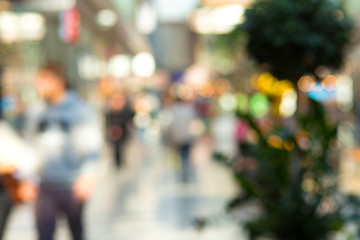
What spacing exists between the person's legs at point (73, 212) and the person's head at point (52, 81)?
0.67 metres

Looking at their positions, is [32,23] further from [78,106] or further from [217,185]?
[78,106]

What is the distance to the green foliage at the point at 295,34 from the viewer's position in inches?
227

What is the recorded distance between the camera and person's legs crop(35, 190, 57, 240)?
15.6ft

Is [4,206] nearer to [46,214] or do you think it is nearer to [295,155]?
[46,214]

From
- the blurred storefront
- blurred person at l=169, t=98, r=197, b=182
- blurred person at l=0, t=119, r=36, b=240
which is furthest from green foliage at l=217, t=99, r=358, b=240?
blurred person at l=169, t=98, r=197, b=182

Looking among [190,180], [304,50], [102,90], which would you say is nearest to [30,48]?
[190,180]

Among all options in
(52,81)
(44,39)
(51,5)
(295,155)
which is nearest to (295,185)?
(295,155)

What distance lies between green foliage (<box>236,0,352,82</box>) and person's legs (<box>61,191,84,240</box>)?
6.93ft

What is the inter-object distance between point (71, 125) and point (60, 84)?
289mm

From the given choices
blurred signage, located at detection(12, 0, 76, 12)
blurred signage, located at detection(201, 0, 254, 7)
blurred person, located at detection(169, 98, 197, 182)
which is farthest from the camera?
blurred signage, located at detection(201, 0, 254, 7)

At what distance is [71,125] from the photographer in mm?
4840

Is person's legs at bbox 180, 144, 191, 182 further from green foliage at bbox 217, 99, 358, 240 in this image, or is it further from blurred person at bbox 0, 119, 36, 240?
blurred person at bbox 0, 119, 36, 240

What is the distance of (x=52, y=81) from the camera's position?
4.77 meters

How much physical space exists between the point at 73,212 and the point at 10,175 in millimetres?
735
